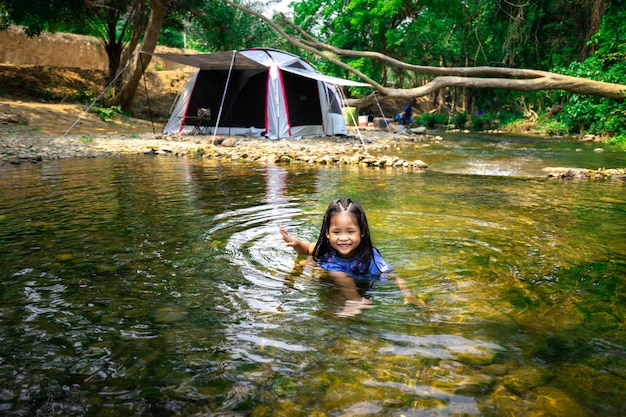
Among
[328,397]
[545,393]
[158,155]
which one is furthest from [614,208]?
[158,155]

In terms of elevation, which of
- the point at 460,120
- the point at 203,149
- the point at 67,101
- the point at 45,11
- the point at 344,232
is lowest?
the point at 344,232

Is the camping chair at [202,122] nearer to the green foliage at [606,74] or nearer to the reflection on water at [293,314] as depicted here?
the reflection on water at [293,314]

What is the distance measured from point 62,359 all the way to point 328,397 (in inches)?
48.7

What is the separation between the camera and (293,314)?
9.75 feet

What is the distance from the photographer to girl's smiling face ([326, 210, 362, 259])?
141 inches

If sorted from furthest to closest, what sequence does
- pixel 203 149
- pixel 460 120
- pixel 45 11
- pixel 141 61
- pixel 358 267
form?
pixel 460 120
pixel 45 11
pixel 141 61
pixel 203 149
pixel 358 267

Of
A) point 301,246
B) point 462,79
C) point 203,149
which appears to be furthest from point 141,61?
point 301,246

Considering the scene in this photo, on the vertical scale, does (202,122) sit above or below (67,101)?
below

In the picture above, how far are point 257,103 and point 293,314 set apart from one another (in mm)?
14693

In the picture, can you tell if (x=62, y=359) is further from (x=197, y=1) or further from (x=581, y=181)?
(x=197, y=1)

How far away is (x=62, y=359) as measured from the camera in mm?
2354

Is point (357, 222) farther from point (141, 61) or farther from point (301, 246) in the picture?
point (141, 61)

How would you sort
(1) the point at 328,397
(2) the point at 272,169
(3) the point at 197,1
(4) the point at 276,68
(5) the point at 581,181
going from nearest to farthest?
(1) the point at 328,397 → (5) the point at 581,181 → (2) the point at 272,169 → (4) the point at 276,68 → (3) the point at 197,1

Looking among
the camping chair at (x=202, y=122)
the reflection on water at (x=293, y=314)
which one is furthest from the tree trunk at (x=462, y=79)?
the reflection on water at (x=293, y=314)
